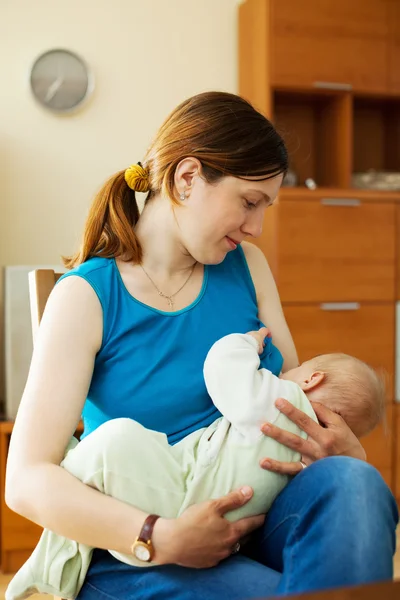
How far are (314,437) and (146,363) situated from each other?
336 mm

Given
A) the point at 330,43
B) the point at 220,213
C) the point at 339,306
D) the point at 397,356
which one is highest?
the point at 330,43

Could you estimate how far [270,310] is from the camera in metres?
1.68

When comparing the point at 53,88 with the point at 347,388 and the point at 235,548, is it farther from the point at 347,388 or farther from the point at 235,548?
the point at 235,548

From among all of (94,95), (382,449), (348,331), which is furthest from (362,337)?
(94,95)

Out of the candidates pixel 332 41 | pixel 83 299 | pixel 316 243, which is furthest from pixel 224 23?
pixel 83 299

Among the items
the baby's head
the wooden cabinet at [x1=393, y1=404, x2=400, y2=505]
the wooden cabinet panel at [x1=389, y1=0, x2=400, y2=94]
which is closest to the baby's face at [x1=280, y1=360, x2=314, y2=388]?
the baby's head

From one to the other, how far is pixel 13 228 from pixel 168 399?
2.18 metres

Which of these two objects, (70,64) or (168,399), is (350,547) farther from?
(70,64)

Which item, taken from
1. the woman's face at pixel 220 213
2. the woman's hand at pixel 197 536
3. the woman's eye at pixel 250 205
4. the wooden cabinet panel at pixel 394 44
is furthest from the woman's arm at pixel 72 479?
the wooden cabinet panel at pixel 394 44

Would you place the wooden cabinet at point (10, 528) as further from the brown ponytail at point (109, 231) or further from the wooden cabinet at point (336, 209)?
the brown ponytail at point (109, 231)

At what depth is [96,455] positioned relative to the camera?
1.24 meters

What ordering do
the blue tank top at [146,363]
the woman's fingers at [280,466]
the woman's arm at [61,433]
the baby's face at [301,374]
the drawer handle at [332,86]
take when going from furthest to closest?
the drawer handle at [332,86] < the baby's face at [301,374] < the blue tank top at [146,363] < the woman's fingers at [280,466] < the woman's arm at [61,433]

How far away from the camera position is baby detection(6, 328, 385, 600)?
1234mm

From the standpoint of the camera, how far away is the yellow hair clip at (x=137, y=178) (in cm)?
154
